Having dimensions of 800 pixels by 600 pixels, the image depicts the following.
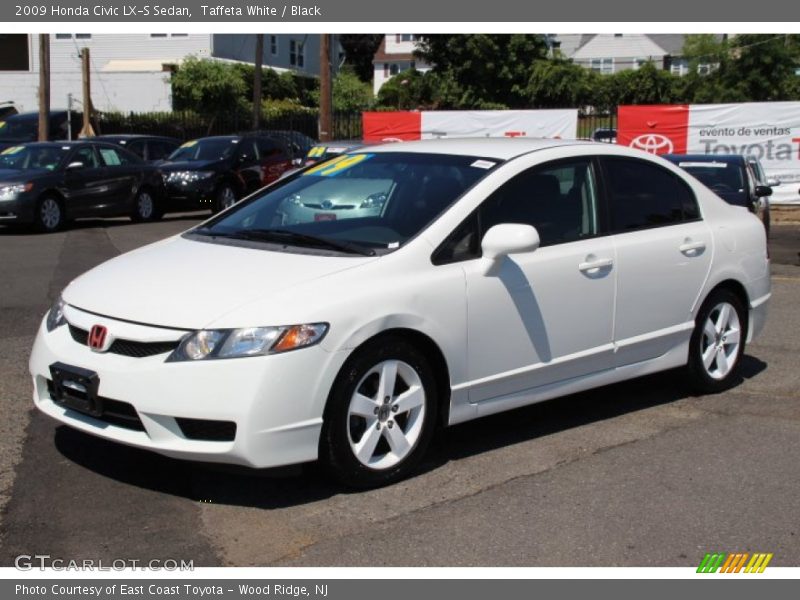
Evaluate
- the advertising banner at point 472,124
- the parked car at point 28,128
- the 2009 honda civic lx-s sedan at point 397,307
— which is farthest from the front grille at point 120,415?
the parked car at point 28,128

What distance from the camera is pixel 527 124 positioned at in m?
22.2

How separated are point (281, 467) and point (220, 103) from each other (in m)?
42.0

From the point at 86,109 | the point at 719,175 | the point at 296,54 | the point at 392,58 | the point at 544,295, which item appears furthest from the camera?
the point at 392,58

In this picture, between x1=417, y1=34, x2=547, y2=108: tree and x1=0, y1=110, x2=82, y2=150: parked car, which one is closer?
x1=0, y1=110, x2=82, y2=150: parked car

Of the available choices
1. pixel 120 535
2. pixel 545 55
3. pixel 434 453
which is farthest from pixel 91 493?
pixel 545 55

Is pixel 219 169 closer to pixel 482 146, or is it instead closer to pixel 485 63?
pixel 482 146

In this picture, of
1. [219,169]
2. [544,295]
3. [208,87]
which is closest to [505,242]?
[544,295]

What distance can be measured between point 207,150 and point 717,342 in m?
15.1

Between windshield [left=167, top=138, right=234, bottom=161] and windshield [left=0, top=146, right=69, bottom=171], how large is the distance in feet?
10.9

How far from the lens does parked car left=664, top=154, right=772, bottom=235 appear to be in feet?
43.2

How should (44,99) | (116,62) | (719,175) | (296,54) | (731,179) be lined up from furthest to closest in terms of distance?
(296,54)
(116,62)
(44,99)
(719,175)
(731,179)

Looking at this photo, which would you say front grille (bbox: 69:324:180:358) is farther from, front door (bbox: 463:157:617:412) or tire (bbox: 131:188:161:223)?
tire (bbox: 131:188:161:223)

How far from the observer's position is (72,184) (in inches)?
666

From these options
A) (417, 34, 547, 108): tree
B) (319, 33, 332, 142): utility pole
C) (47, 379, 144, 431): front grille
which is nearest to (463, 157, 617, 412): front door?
(47, 379, 144, 431): front grille
